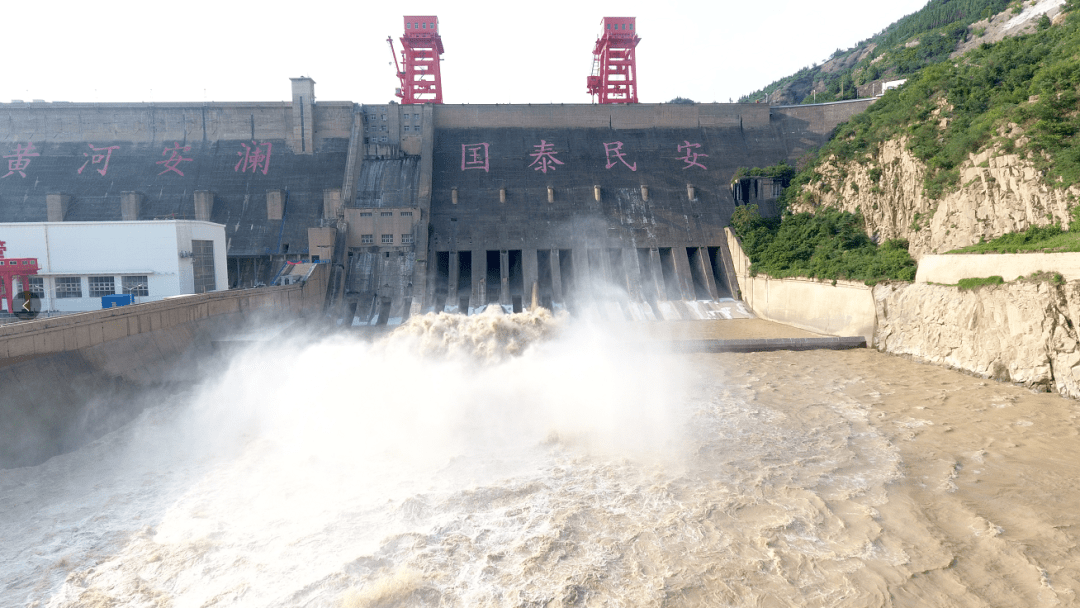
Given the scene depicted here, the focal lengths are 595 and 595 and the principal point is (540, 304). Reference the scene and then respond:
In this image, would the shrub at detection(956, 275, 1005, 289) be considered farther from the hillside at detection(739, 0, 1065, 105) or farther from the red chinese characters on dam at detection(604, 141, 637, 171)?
the hillside at detection(739, 0, 1065, 105)

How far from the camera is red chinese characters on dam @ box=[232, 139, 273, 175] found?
32812 mm

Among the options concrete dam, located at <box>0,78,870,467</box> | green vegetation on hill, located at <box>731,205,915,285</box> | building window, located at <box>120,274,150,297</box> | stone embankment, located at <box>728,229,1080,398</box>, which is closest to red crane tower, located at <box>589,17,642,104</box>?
concrete dam, located at <box>0,78,870,467</box>

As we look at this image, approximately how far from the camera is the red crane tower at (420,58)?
3669 centimetres

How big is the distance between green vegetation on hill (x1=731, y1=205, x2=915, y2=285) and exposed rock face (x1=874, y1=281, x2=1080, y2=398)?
175 cm

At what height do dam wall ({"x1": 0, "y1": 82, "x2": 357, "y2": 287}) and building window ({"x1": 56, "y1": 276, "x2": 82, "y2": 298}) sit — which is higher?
dam wall ({"x1": 0, "y1": 82, "x2": 357, "y2": 287})

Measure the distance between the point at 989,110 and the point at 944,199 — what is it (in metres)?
3.47

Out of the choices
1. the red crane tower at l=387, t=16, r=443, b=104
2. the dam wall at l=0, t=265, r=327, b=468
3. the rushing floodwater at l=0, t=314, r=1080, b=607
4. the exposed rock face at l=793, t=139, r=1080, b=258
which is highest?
the red crane tower at l=387, t=16, r=443, b=104

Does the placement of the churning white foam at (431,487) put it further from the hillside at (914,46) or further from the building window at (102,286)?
the hillside at (914,46)

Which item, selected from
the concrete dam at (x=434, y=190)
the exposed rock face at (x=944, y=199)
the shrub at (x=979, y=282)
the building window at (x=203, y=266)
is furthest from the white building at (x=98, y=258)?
the exposed rock face at (x=944, y=199)

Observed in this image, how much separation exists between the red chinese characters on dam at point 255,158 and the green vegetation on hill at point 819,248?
84.2 ft

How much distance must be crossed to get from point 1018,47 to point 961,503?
2355 centimetres

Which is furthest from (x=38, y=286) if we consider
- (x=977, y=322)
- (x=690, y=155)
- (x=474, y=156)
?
(x=690, y=155)

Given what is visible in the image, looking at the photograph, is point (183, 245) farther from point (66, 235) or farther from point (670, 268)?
point (670, 268)

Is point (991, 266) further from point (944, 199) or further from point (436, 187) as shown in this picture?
point (436, 187)
